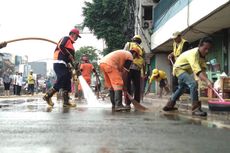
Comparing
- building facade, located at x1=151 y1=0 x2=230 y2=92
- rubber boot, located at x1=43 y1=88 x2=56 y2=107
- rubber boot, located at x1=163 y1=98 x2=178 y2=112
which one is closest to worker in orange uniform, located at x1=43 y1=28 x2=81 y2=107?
rubber boot, located at x1=43 y1=88 x2=56 y2=107

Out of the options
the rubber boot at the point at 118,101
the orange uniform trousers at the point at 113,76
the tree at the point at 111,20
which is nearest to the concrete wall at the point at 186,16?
the orange uniform trousers at the point at 113,76

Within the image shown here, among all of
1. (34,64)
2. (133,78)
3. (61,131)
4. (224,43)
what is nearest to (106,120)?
(61,131)

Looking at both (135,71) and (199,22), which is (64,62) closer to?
(135,71)

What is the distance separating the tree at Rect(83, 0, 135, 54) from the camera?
126 ft

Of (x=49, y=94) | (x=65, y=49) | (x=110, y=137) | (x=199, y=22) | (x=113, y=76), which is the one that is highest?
(x=199, y=22)

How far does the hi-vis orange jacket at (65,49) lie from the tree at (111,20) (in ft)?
85.7

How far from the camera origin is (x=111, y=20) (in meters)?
39.3

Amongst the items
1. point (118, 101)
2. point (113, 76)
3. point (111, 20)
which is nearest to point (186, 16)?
point (113, 76)

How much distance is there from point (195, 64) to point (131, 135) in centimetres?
368

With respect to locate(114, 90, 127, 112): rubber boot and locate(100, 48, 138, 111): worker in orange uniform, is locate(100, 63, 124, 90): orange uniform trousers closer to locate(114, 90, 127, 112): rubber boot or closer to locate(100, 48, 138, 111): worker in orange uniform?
locate(100, 48, 138, 111): worker in orange uniform

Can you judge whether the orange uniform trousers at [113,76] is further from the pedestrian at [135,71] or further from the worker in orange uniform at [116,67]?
the pedestrian at [135,71]

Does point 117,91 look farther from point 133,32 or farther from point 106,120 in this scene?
point 133,32

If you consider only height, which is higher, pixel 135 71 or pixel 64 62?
pixel 64 62

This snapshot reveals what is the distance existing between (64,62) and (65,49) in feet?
1.07
